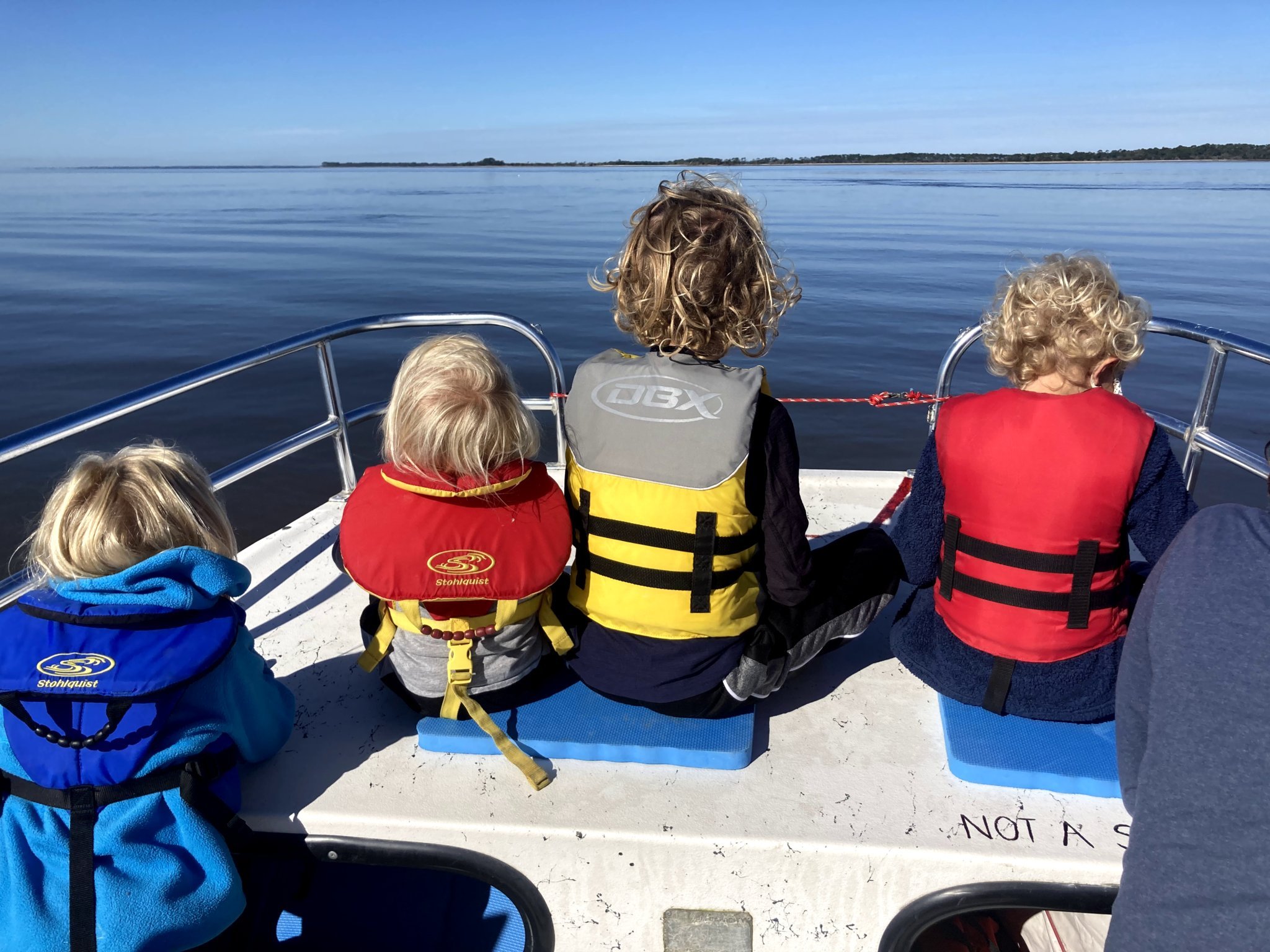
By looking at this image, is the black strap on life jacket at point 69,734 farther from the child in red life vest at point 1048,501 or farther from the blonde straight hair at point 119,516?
the child in red life vest at point 1048,501

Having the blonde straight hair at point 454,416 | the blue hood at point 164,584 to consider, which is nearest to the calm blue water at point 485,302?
the blonde straight hair at point 454,416

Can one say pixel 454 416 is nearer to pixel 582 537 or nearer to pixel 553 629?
pixel 582 537

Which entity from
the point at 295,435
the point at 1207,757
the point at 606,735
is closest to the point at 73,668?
the point at 606,735

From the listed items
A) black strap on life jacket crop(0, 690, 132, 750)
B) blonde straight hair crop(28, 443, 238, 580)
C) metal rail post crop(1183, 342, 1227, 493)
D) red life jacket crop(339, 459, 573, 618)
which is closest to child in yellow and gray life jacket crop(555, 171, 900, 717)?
red life jacket crop(339, 459, 573, 618)

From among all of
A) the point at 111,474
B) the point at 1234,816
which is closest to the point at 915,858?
the point at 1234,816

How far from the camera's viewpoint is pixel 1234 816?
40.1 inches

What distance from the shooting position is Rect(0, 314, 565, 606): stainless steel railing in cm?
219

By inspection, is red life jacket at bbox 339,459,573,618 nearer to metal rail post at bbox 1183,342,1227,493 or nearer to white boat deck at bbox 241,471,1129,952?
white boat deck at bbox 241,471,1129,952

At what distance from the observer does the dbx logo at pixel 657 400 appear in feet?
6.39

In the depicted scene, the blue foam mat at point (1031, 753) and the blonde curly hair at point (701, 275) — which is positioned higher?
the blonde curly hair at point (701, 275)

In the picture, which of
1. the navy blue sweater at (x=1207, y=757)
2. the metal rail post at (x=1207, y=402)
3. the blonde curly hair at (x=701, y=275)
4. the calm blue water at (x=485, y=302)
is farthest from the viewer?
the calm blue water at (x=485, y=302)

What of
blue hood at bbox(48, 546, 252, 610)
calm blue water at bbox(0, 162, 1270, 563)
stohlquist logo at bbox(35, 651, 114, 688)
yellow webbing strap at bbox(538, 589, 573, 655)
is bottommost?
calm blue water at bbox(0, 162, 1270, 563)

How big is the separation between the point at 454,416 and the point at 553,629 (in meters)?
0.64

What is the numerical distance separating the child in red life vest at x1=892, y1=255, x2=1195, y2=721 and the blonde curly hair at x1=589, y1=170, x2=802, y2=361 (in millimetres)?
576
